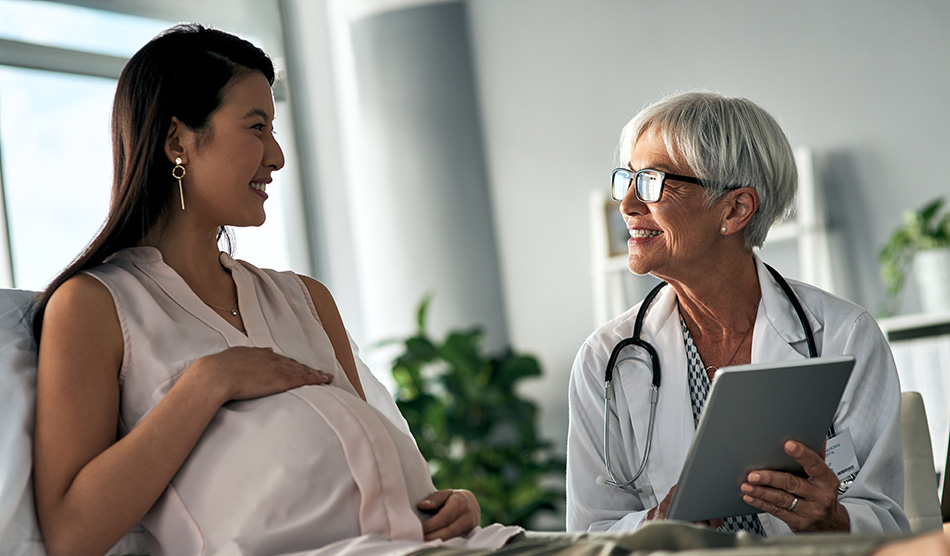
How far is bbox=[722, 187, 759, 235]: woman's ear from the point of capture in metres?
1.93

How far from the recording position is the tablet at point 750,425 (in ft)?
4.32

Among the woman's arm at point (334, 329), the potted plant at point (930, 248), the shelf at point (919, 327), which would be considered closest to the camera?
the woman's arm at point (334, 329)

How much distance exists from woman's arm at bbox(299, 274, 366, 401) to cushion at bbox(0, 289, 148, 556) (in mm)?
467

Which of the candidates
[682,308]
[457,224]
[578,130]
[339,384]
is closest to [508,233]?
[457,224]

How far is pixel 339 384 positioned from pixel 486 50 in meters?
3.88

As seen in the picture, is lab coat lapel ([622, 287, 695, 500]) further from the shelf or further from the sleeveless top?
the shelf

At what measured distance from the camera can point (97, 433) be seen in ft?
4.24

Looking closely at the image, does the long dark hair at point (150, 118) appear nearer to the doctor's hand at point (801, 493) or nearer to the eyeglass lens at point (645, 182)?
the eyeglass lens at point (645, 182)

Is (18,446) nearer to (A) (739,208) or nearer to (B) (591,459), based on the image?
(B) (591,459)

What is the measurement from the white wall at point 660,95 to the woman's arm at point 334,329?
280 cm

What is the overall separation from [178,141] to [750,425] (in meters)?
1.02

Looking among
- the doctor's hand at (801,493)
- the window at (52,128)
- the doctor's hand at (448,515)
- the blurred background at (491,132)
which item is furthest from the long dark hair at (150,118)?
the blurred background at (491,132)

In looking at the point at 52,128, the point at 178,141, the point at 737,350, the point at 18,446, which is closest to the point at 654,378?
the point at 737,350

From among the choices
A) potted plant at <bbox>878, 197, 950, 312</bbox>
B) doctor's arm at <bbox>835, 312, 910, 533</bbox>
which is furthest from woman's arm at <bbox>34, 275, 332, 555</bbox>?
potted plant at <bbox>878, 197, 950, 312</bbox>
